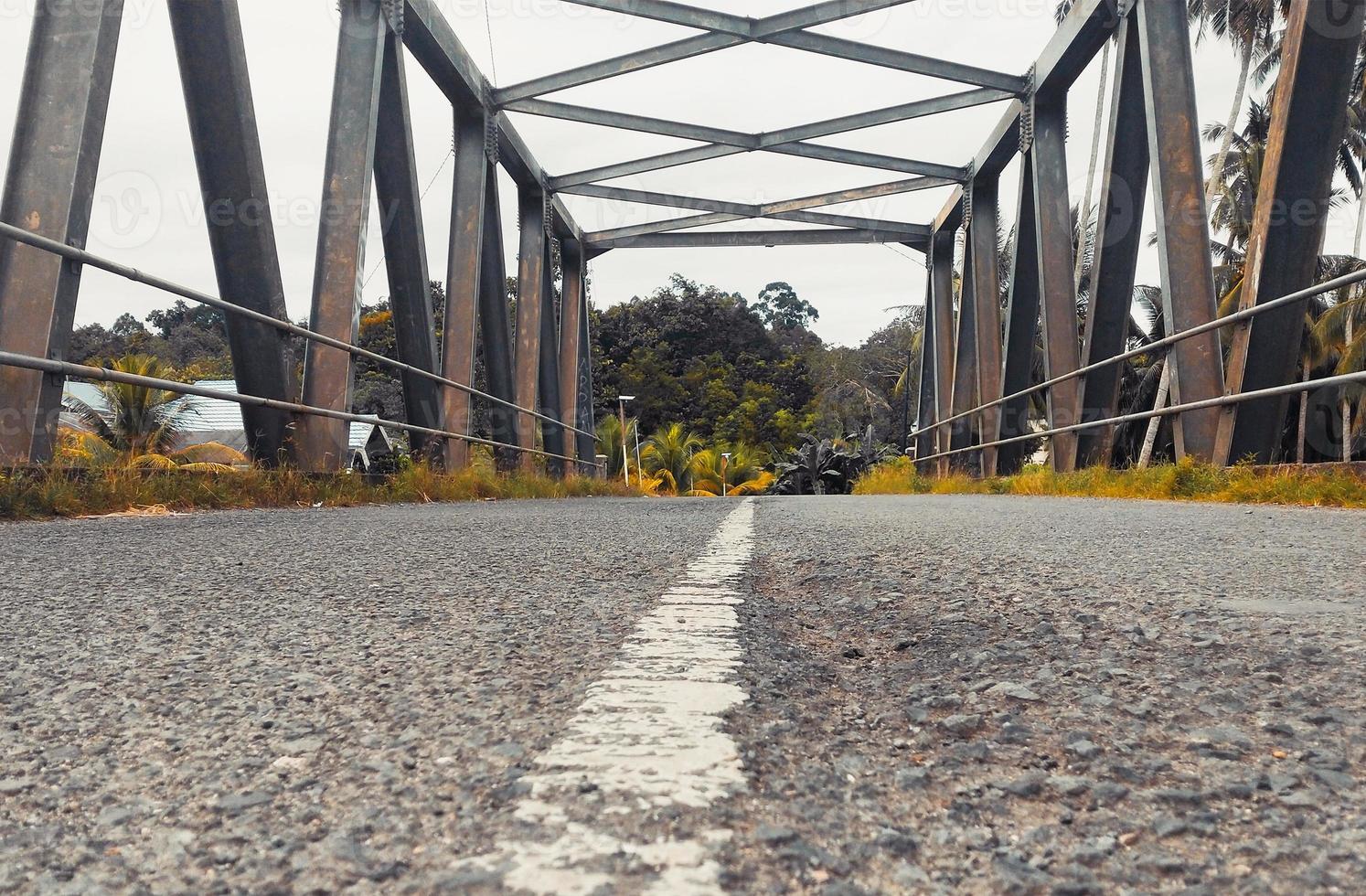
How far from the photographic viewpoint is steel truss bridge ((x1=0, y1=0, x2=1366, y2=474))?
4477mm

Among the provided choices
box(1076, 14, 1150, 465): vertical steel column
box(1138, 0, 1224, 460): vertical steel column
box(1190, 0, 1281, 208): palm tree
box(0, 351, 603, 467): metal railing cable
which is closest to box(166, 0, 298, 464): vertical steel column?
box(0, 351, 603, 467): metal railing cable

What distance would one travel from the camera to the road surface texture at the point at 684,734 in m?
0.70

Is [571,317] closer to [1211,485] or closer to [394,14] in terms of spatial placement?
[394,14]

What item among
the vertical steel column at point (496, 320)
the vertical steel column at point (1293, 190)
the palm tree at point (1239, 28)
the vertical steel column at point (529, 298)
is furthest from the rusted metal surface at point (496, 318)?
the palm tree at point (1239, 28)

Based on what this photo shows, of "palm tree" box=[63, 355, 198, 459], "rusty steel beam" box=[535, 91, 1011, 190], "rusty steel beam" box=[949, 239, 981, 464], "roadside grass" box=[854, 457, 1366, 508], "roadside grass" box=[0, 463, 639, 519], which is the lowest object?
"roadside grass" box=[0, 463, 639, 519]

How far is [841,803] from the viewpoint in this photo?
2.69 feet

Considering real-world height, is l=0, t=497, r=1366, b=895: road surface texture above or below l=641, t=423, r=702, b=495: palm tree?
below

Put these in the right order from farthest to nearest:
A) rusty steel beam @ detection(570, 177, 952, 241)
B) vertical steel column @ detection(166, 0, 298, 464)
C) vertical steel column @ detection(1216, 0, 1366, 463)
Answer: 1. rusty steel beam @ detection(570, 177, 952, 241)
2. vertical steel column @ detection(166, 0, 298, 464)
3. vertical steel column @ detection(1216, 0, 1366, 463)

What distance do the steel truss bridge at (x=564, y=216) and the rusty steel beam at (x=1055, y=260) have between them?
0.10 ft

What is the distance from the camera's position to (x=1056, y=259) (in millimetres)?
10078

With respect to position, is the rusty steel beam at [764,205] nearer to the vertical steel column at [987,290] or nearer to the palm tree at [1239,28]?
the vertical steel column at [987,290]

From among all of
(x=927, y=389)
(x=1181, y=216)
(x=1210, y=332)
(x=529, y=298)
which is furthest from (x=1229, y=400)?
(x=927, y=389)

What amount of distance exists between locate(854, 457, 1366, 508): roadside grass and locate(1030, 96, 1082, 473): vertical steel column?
799 mm

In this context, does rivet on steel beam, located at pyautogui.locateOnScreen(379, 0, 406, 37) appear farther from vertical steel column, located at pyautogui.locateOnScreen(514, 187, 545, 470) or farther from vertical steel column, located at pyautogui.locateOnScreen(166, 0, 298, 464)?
vertical steel column, located at pyautogui.locateOnScreen(514, 187, 545, 470)
